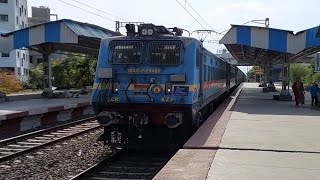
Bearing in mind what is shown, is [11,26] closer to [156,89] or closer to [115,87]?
[115,87]

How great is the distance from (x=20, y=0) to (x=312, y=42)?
6769 cm

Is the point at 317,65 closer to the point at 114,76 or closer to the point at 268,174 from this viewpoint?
the point at 114,76

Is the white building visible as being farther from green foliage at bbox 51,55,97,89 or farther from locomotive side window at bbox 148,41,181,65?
locomotive side window at bbox 148,41,181,65

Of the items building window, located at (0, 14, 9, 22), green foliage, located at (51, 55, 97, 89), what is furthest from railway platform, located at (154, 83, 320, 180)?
building window, located at (0, 14, 9, 22)

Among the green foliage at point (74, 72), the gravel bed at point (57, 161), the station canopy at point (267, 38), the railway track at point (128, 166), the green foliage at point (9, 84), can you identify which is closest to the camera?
the railway track at point (128, 166)

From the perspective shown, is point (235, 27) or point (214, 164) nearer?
point (214, 164)

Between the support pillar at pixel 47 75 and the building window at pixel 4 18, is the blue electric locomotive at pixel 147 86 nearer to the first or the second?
the support pillar at pixel 47 75

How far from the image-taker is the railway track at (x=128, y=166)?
913cm

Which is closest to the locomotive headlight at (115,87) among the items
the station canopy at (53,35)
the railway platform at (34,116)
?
the railway platform at (34,116)

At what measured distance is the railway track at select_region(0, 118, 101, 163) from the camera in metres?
11.6

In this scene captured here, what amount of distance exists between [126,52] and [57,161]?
121 inches

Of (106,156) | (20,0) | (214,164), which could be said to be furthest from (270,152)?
(20,0)

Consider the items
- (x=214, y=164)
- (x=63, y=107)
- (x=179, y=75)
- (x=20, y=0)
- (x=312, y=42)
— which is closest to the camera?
(x=214, y=164)

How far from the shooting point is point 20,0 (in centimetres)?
8156
